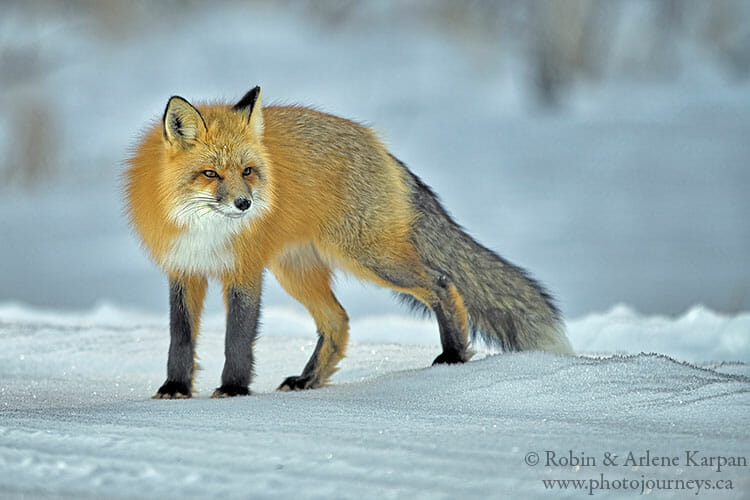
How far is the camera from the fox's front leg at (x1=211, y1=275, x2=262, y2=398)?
3006 mm

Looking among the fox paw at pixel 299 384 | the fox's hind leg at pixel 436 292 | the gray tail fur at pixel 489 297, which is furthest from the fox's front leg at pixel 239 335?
the gray tail fur at pixel 489 297

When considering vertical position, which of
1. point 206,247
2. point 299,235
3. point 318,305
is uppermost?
point 299,235

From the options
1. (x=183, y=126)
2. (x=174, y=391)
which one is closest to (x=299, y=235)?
(x=183, y=126)

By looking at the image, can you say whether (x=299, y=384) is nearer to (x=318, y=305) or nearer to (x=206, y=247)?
(x=318, y=305)

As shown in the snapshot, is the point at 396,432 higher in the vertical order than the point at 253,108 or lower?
lower

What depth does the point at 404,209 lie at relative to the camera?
3385 millimetres

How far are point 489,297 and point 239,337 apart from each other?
3.49ft

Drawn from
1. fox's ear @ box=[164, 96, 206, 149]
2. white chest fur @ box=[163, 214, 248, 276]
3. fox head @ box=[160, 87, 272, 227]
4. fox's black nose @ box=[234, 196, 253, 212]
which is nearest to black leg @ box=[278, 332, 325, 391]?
white chest fur @ box=[163, 214, 248, 276]

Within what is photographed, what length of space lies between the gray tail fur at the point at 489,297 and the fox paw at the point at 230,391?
0.82m

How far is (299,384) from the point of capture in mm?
3398

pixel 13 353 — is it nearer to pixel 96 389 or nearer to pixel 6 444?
pixel 96 389

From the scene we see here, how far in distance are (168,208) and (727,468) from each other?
6.32 feet

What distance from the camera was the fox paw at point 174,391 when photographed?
3004 millimetres

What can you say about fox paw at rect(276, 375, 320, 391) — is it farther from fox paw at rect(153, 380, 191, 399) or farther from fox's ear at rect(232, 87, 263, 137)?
fox's ear at rect(232, 87, 263, 137)
